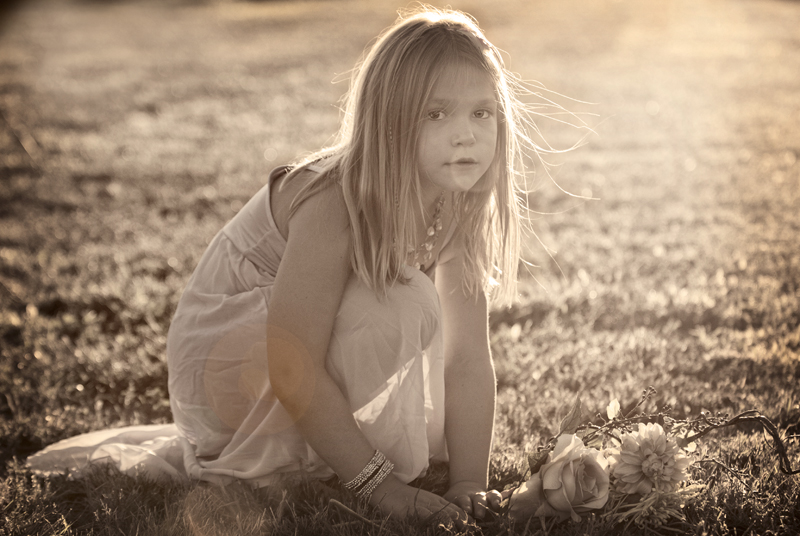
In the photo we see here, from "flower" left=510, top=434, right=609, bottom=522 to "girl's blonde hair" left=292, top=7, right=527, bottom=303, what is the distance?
662mm

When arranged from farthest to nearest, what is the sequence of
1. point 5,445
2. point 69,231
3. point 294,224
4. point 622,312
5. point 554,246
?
1. point 69,231
2. point 554,246
3. point 622,312
4. point 5,445
5. point 294,224

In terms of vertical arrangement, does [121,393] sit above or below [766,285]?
below

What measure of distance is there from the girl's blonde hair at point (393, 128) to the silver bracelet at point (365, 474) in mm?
479

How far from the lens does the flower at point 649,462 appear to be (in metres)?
1.75

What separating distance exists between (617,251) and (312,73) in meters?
8.58

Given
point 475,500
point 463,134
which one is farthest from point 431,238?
point 475,500

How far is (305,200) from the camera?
195cm

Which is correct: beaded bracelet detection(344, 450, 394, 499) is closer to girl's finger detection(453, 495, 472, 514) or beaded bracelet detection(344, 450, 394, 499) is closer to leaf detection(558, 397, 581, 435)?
girl's finger detection(453, 495, 472, 514)

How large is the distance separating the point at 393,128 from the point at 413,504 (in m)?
1.05

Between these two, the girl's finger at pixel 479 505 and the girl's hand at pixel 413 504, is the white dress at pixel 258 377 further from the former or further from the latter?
the girl's finger at pixel 479 505

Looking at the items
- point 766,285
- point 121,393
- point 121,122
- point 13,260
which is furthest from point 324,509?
point 121,122

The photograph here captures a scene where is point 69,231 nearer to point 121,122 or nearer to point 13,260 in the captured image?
point 13,260

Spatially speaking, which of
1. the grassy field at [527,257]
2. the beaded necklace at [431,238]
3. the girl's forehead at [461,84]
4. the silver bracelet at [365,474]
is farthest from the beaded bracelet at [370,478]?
the girl's forehead at [461,84]

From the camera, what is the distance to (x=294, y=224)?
75.9 inches
